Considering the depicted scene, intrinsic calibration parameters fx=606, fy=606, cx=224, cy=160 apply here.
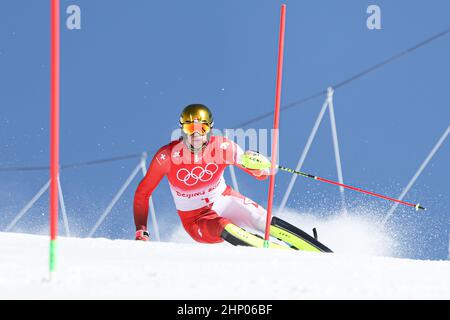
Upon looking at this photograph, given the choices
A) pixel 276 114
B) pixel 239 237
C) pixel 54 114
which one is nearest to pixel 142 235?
pixel 239 237

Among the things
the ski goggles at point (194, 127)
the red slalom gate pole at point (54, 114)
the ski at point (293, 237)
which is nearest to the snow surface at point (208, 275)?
the red slalom gate pole at point (54, 114)

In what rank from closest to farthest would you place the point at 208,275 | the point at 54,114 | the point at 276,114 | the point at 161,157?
the point at 54,114 → the point at 208,275 → the point at 276,114 → the point at 161,157

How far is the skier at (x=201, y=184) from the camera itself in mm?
4523

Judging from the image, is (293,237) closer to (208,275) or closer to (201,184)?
(201,184)

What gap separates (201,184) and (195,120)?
0.54 meters

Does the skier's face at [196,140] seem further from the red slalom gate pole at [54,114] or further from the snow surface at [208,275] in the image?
the red slalom gate pole at [54,114]

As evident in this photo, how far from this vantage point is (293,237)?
4789mm

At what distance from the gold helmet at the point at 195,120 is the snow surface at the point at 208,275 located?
5.83 feet

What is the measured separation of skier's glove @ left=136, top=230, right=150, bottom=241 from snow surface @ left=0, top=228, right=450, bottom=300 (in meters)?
1.66

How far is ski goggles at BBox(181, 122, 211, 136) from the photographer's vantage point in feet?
14.7

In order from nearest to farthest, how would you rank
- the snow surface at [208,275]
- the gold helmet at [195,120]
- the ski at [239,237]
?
the snow surface at [208,275] < the ski at [239,237] < the gold helmet at [195,120]

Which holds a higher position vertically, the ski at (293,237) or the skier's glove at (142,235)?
the skier's glove at (142,235)

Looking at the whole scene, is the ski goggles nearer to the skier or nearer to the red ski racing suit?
the skier
